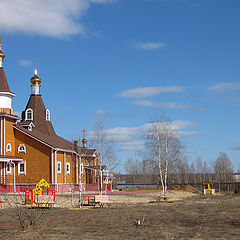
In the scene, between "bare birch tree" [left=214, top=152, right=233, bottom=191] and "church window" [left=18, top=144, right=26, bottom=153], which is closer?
"church window" [left=18, top=144, right=26, bottom=153]

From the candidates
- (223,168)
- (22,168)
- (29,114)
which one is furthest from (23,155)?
(223,168)

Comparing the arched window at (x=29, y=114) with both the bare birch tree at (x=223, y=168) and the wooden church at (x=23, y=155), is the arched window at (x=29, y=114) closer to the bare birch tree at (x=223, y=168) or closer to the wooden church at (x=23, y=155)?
the wooden church at (x=23, y=155)

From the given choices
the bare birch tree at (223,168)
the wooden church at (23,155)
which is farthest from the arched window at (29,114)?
the bare birch tree at (223,168)

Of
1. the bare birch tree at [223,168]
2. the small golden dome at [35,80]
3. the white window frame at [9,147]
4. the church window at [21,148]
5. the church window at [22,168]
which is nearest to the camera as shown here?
the white window frame at [9,147]

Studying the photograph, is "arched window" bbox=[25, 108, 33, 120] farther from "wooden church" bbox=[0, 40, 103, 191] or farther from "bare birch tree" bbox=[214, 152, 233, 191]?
"bare birch tree" bbox=[214, 152, 233, 191]

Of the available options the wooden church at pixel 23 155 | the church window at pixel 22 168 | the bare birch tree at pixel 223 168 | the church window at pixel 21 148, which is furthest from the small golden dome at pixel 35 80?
the bare birch tree at pixel 223 168

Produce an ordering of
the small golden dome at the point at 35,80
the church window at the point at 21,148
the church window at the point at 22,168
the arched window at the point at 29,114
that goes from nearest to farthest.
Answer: the church window at the point at 22,168
the church window at the point at 21,148
the arched window at the point at 29,114
the small golden dome at the point at 35,80

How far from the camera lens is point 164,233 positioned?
1048 centimetres

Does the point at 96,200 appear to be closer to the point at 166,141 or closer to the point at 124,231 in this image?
the point at 124,231

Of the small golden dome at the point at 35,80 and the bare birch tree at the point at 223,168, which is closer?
the small golden dome at the point at 35,80

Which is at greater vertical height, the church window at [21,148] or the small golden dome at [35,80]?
the small golden dome at [35,80]

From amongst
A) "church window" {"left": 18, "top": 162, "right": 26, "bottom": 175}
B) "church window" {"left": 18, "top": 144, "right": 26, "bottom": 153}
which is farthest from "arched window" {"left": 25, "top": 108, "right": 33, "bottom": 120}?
"church window" {"left": 18, "top": 162, "right": 26, "bottom": 175}

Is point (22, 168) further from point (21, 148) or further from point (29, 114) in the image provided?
point (29, 114)

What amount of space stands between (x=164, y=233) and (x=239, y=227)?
2546 mm
